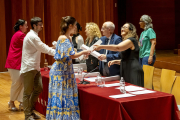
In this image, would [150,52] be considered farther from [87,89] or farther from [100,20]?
[100,20]

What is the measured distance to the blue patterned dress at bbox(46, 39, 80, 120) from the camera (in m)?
3.06

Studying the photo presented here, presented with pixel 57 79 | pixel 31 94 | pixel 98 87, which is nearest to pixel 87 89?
pixel 98 87

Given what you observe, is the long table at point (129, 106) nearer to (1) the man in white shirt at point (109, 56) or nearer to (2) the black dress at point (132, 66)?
(2) the black dress at point (132, 66)

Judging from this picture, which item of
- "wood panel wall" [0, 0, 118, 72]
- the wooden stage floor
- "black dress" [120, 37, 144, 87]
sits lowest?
the wooden stage floor

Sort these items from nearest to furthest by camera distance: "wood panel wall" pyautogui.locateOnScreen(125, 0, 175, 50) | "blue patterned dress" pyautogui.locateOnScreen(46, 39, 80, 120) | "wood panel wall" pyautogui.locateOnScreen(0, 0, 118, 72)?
"blue patterned dress" pyautogui.locateOnScreen(46, 39, 80, 120), "wood panel wall" pyautogui.locateOnScreen(0, 0, 118, 72), "wood panel wall" pyautogui.locateOnScreen(125, 0, 175, 50)

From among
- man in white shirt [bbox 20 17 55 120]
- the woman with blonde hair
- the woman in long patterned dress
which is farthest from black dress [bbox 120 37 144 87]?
the woman with blonde hair

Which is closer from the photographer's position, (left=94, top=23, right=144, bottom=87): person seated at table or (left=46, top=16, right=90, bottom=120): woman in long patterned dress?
(left=46, top=16, right=90, bottom=120): woman in long patterned dress

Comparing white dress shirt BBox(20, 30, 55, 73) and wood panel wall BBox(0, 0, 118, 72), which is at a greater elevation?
wood panel wall BBox(0, 0, 118, 72)

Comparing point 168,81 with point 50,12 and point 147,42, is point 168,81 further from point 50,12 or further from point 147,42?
point 50,12

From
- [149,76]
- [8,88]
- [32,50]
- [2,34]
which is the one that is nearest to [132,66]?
[149,76]

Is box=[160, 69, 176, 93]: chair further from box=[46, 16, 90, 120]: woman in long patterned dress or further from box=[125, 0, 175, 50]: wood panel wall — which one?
box=[125, 0, 175, 50]: wood panel wall

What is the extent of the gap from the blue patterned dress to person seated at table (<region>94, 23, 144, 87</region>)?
0.55 meters

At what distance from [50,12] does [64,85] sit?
20.0 ft

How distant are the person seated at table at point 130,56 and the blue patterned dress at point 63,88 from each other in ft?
1.80
